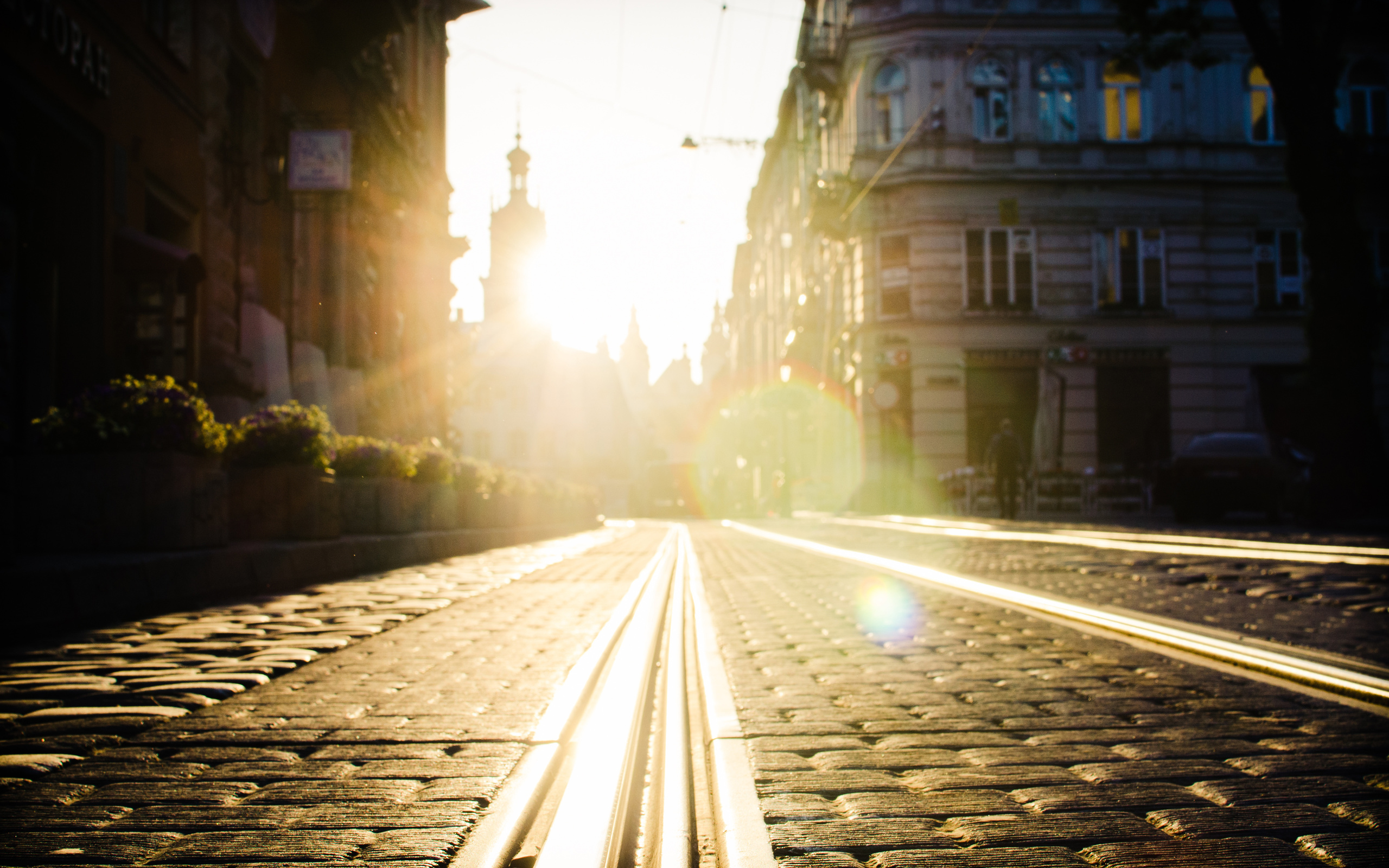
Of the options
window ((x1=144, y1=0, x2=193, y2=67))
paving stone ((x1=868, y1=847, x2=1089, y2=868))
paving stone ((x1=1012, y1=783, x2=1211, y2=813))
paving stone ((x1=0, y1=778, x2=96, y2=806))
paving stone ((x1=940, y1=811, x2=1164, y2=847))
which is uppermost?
window ((x1=144, y1=0, x2=193, y2=67))

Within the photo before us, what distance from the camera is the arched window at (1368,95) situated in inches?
1230

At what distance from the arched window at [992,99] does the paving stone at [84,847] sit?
31590 mm

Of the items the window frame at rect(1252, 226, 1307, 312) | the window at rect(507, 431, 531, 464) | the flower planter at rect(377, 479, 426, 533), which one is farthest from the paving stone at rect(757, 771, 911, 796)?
the window at rect(507, 431, 531, 464)

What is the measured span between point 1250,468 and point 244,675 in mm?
16807

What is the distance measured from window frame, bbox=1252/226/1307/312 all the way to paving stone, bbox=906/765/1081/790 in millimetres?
31905

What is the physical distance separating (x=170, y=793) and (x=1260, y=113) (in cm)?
3470

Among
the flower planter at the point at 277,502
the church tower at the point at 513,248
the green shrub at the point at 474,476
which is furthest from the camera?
the church tower at the point at 513,248

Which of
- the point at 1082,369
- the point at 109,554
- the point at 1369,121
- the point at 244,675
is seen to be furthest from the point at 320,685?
the point at 1369,121

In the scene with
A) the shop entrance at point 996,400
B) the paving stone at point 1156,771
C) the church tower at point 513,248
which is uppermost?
the church tower at point 513,248

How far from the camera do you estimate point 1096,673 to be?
13.1ft

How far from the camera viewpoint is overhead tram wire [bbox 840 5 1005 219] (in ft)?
99.6

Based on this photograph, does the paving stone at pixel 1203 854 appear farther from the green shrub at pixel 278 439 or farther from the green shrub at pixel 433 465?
the green shrub at pixel 433 465

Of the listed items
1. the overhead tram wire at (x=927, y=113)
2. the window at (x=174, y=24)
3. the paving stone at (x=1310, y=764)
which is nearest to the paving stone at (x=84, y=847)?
the paving stone at (x=1310, y=764)

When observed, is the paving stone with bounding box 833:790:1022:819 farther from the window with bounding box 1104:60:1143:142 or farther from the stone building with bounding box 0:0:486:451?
the window with bounding box 1104:60:1143:142
